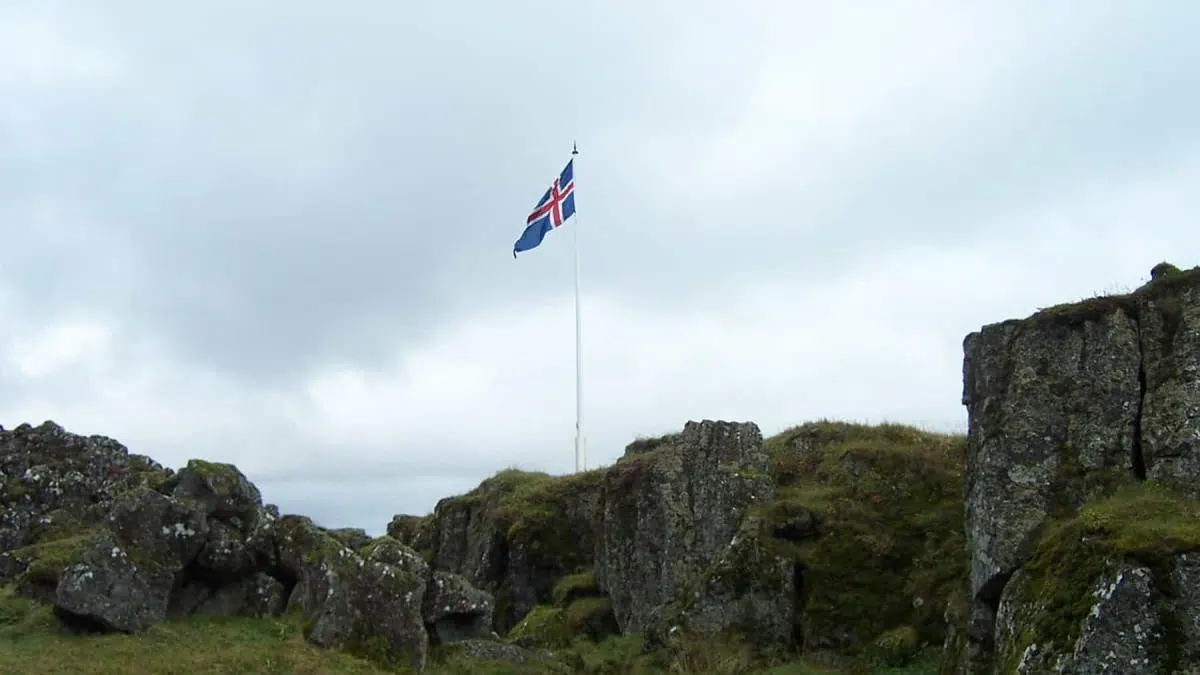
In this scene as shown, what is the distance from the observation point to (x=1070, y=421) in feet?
64.4

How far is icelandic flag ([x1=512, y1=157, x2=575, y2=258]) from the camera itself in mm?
50000

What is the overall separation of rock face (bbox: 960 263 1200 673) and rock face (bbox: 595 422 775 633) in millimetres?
10034

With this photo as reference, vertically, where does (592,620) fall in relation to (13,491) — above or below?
below

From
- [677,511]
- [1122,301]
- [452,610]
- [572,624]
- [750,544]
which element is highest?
[1122,301]

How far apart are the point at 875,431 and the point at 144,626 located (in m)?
22.2

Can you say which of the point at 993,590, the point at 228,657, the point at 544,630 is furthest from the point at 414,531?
the point at 993,590

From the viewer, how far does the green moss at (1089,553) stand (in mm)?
14625

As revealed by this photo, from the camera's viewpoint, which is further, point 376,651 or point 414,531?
point 414,531

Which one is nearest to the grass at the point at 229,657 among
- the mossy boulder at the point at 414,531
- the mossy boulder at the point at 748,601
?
the mossy boulder at the point at 748,601

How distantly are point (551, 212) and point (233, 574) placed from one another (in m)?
27.4

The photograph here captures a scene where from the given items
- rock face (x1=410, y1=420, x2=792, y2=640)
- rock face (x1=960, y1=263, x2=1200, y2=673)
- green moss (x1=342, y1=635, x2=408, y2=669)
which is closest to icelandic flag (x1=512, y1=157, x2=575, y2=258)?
rock face (x1=410, y1=420, x2=792, y2=640)

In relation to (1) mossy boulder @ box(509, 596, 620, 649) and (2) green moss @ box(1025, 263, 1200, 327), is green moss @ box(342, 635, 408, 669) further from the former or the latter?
(2) green moss @ box(1025, 263, 1200, 327)

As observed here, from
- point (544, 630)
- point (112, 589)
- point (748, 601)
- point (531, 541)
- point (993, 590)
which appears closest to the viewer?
point (993, 590)

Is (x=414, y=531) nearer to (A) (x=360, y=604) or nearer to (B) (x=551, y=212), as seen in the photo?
(B) (x=551, y=212)
